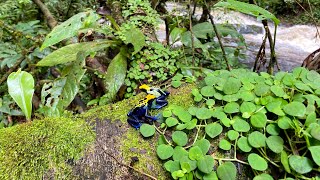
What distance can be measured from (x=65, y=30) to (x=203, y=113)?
1.12 m

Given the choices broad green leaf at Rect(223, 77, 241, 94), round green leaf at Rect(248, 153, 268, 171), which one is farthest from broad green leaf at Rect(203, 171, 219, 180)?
broad green leaf at Rect(223, 77, 241, 94)

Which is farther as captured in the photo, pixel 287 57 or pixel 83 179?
pixel 287 57

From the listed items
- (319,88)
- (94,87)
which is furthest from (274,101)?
(94,87)

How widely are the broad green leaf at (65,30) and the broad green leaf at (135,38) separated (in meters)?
0.28

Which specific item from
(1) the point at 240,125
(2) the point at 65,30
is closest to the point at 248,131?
(1) the point at 240,125

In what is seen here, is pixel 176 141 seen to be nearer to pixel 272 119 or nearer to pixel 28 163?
pixel 272 119

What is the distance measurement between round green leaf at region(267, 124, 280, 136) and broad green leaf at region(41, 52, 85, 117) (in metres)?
1.04

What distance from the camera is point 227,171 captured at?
917 mm

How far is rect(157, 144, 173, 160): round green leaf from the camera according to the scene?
0.98m

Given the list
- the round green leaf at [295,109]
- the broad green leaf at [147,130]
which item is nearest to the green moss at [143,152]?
the broad green leaf at [147,130]

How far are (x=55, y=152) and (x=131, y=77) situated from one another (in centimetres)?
81

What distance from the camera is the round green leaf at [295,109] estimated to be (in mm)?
936

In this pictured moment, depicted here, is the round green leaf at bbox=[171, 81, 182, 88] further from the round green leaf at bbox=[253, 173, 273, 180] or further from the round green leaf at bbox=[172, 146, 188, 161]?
the round green leaf at bbox=[253, 173, 273, 180]

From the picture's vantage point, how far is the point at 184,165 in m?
0.92
